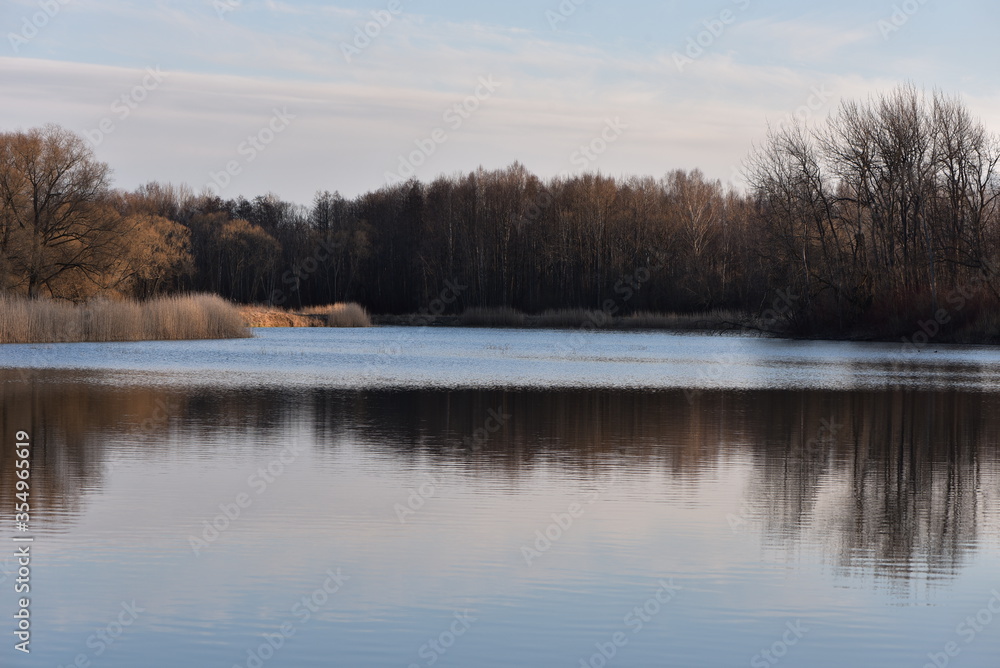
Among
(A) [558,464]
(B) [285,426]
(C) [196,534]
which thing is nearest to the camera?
(C) [196,534]

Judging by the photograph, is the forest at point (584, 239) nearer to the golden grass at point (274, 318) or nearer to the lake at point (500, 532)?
the golden grass at point (274, 318)

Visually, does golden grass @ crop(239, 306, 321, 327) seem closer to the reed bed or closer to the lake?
the reed bed

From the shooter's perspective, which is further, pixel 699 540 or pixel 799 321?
pixel 799 321

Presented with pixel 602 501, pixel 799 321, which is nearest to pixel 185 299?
pixel 799 321

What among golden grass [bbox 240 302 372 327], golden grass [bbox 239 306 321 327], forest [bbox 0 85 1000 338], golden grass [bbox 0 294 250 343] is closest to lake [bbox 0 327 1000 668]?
golden grass [bbox 0 294 250 343]

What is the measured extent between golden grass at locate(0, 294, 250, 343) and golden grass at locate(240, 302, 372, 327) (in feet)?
→ 43.3

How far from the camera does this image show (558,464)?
392 inches

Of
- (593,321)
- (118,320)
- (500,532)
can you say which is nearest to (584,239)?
(593,321)

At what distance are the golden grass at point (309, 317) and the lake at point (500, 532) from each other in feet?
120

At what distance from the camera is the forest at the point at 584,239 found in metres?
40.3

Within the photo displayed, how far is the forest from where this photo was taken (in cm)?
4028

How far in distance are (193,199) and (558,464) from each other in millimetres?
85170

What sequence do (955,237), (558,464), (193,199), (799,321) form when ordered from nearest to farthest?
(558,464) → (955,237) → (799,321) → (193,199)

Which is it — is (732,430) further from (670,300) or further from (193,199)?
(193,199)
